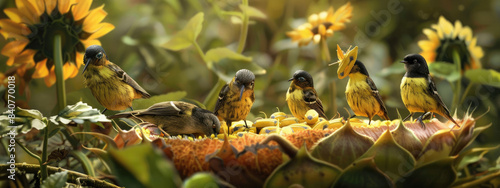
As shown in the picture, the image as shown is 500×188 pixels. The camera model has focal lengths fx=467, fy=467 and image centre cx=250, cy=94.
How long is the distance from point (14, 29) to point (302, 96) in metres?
0.39

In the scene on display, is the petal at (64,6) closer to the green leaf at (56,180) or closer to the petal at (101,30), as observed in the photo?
the petal at (101,30)

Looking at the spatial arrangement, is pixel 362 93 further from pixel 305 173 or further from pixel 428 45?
pixel 428 45

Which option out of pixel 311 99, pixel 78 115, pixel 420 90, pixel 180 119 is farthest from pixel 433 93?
pixel 78 115

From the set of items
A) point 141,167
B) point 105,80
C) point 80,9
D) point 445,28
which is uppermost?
point 445,28

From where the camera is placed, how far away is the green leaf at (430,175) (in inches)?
15.2

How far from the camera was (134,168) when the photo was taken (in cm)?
29

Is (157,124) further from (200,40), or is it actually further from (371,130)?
(200,40)

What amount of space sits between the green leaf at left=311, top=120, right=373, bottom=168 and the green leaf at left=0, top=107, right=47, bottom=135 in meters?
0.31

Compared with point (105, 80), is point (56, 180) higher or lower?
lower

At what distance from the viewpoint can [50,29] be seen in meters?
0.59

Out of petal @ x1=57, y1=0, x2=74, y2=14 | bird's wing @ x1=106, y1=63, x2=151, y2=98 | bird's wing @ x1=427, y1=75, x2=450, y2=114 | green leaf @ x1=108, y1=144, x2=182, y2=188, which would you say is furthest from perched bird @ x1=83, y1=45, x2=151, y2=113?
bird's wing @ x1=427, y1=75, x2=450, y2=114

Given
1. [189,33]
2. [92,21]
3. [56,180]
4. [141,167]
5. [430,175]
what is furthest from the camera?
[189,33]

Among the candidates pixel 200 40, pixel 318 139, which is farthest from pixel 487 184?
pixel 200 40

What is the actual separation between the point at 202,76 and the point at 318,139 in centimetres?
66
